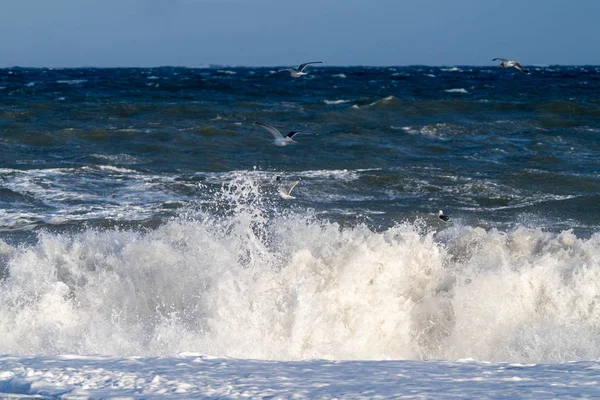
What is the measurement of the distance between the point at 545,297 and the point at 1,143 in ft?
47.7

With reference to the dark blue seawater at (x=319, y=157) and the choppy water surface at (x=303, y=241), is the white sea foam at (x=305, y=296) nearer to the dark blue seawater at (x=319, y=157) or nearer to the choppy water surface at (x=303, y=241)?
the choppy water surface at (x=303, y=241)

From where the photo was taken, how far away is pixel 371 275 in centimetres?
840

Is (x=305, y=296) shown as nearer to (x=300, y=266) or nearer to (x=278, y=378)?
(x=300, y=266)

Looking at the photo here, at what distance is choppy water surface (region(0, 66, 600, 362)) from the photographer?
7.59 meters

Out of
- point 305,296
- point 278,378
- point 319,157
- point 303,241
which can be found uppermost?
point 319,157

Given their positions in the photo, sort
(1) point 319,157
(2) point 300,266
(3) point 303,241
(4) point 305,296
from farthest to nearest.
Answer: (1) point 319,157
(3) point 303,241
(2) point 300,266
(4) point 305,296

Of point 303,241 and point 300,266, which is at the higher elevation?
point 303,241

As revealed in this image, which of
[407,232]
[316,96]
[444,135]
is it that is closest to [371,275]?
[407,232]

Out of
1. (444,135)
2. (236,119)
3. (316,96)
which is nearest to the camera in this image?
(444,135)

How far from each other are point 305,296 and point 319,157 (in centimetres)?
1003

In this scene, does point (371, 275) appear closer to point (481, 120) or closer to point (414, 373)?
point (414, 373)

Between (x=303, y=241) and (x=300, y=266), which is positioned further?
(x=303, y=241)

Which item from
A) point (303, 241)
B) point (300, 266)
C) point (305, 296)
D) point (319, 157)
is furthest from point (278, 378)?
point (319, 157)

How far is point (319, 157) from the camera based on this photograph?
57.9ft
